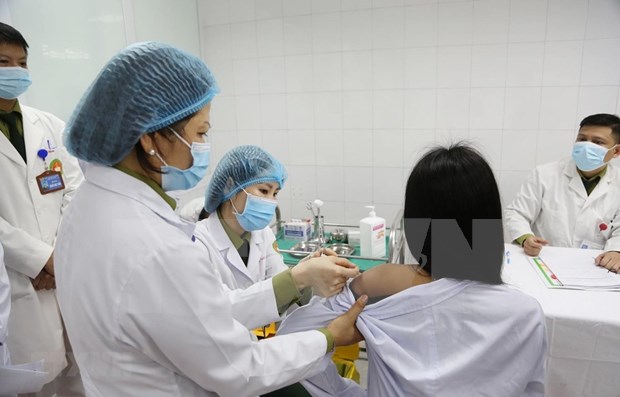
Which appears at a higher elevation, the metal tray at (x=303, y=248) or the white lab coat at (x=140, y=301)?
the white lab coat at (x=140, y=301)

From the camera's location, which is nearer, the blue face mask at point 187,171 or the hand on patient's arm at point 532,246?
the blue face mask at point 187,171

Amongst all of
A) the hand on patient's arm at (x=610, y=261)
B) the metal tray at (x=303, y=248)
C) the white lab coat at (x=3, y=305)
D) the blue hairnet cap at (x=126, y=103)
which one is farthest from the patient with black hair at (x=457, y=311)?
the metal tray at (x=303, y=248)

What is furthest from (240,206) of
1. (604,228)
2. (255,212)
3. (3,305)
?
(604,228)

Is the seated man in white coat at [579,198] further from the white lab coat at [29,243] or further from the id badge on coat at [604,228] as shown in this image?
the white lab coat at [29,243]

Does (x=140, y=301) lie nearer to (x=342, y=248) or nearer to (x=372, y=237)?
(x=372, y=237)

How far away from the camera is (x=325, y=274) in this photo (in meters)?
1.01

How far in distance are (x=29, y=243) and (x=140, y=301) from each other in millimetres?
1076

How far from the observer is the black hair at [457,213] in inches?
33.5

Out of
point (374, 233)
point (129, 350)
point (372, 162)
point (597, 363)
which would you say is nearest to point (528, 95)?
point (372, 162)

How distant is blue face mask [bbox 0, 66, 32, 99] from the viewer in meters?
1.39

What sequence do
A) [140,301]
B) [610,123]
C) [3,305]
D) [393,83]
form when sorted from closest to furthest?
1. [140,301]
2. [3,305]
3. [610,123]
4. [393,83]

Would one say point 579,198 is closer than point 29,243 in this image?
No

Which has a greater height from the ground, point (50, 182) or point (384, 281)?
point (50, 182)

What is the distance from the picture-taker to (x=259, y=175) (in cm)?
145
